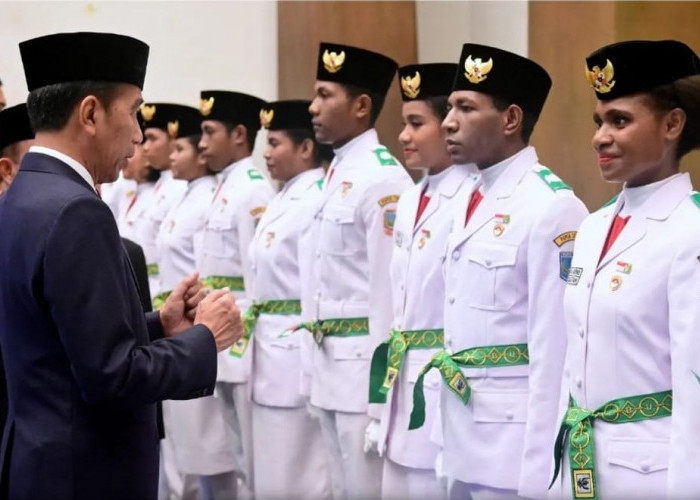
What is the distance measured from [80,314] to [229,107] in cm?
342

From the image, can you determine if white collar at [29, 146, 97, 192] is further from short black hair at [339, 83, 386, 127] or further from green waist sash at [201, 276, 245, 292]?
green waist sash at [201, 276, 245, 292]

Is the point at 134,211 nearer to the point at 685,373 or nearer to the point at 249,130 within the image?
the point at 249,130

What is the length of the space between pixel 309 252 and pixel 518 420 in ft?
4.93

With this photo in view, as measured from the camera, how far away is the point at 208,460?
5.29m

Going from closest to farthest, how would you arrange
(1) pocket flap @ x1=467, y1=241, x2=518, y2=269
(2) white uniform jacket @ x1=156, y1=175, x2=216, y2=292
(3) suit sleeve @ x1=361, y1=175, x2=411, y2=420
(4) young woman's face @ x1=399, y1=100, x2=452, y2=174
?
(1) pocket flap @ x1=467, y1=241, x2=518, y2=269, (4) young woman's face @ x1=399, y1=100, x2=452, y2=174, (3) suit sleeve @ x1=361, y1=175, x2=411, y2=420, (2) white uniform jacket @ x1=156, y1=175, x2=216, y2=292

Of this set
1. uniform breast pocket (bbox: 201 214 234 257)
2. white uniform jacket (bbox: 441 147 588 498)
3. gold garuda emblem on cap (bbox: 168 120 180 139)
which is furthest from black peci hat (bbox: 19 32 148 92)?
gold garuda emblem on cap (bbox: 168 120 180 139)

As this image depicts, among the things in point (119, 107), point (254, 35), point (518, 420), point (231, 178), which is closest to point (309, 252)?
point (231, 178)

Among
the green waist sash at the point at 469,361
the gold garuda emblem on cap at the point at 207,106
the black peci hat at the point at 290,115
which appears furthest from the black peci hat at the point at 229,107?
the green waist sash at the point at 469,361

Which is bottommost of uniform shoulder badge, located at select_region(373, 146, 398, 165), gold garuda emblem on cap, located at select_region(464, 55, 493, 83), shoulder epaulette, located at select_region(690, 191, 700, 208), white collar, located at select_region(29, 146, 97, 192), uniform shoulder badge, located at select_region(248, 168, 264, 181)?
uniform shoulder badge, located at select_region(248, 168, 264, 181)

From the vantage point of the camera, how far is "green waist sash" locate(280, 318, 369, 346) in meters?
4.16

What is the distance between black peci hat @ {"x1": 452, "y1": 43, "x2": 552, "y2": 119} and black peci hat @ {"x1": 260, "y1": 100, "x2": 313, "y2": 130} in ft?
5.20

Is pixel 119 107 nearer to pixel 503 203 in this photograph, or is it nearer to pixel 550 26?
pixel 503 203

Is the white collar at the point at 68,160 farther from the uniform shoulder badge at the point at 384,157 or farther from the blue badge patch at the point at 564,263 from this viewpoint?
the uniform shoulder badge at the point at 384,157

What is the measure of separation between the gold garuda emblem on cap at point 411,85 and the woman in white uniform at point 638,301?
1225 millimetres
